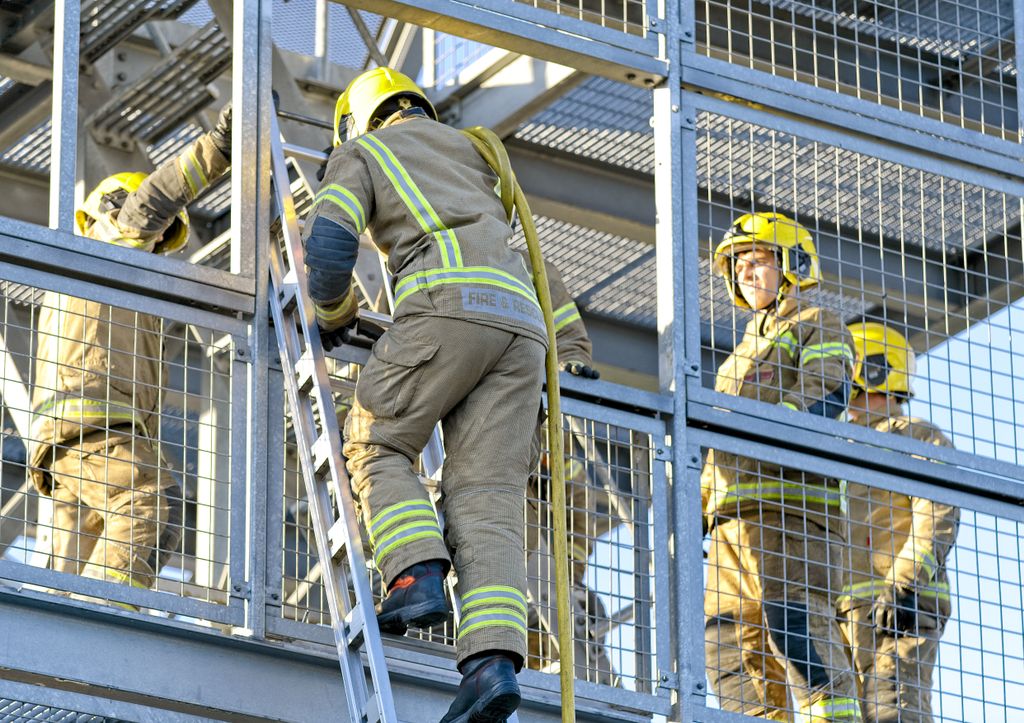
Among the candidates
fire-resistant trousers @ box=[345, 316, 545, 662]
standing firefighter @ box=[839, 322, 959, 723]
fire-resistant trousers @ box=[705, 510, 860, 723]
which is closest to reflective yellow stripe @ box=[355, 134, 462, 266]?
fire-resistant trousers @ box=[345, 316, 545, 662]

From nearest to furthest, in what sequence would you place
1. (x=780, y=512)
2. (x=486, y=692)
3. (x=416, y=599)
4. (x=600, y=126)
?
(x=486, y=692) < (x=416, y=599) < (x=780, y=512) < (x=600, y=126)

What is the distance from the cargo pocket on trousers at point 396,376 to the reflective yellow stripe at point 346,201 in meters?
0.37

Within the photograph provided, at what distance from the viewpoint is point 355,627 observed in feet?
20.6

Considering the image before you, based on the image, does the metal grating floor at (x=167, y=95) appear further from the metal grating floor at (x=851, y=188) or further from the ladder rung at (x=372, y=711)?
the ladder rung at (x=372, y=711)

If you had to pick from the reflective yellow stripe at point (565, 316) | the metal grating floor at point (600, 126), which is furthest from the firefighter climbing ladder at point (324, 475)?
the metal grating floor at point (600, 126)

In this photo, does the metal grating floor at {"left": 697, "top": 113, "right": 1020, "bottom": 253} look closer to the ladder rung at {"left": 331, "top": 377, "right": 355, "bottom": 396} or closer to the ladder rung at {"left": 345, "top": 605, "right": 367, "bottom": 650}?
the ladder rung at {"left": 331, "top": 377, "right": 355, "bottom": 396}

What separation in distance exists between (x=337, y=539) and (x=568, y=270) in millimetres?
5607

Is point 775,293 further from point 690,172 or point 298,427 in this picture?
point 298,427

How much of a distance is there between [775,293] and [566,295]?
34.0 inches

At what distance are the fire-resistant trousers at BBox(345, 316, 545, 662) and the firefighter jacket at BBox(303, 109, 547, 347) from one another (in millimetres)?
99

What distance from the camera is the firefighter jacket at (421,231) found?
257 inches

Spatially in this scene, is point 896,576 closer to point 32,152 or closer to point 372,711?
point 372,711

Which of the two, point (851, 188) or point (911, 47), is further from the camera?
point (851, 188)

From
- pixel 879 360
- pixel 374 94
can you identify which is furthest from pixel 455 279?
pixel 879 360
